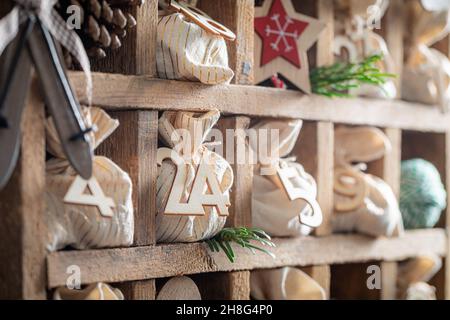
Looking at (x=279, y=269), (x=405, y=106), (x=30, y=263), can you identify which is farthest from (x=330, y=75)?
(x=30, y=263)

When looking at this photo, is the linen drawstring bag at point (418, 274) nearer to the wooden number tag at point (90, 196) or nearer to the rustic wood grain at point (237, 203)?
the rustic wood grain at point (237, 203)

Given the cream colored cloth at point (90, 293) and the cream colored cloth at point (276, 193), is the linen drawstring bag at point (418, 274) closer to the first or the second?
the cream colored cloth at point (276, 193)

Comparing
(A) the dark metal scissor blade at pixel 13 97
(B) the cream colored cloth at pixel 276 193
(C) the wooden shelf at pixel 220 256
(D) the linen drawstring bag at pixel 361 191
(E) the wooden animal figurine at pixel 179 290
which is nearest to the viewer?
(A) the dark metal scissor blade at pixel 13 97

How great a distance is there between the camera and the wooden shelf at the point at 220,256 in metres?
1.11

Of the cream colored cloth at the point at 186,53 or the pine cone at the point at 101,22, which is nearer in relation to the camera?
the pine cone at the point at 101,22

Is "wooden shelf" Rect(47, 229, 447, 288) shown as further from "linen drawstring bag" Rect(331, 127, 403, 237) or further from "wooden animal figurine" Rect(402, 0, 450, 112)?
"wooden animal figurine" Rect(402, 0, 450, 112)

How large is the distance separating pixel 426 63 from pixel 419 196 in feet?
0.88

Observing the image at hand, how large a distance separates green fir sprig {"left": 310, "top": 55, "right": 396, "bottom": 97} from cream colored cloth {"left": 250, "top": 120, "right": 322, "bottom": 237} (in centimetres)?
10

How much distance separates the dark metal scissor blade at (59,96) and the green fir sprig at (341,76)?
1.66ft

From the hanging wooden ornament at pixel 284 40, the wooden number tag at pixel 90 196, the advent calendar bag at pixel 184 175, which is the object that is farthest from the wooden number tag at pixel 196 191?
the hanging wooden ornament at pixel 284 40

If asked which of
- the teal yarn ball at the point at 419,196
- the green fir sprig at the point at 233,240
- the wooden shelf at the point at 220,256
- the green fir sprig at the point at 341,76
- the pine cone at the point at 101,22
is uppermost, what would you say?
the pine cone at the point at 101,22

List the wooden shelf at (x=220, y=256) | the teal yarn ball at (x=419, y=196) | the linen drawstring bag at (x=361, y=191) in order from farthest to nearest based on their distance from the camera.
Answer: the teal yarn ball at (x=419, y=196)
the linen drawstring bag at (x=361, y=191)
the wooden shelf at (x=220, y=256)

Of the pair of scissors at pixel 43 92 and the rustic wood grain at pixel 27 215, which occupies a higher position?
the pair of scissors at pixel 43 92
